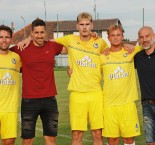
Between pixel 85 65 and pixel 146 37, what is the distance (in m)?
1.16

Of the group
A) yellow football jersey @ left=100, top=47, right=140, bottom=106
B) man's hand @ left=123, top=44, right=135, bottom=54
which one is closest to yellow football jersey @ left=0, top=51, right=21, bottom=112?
yellow football jersey @ left=100, top=47, right=140, bottom=106

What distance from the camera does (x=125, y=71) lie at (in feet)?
21.7

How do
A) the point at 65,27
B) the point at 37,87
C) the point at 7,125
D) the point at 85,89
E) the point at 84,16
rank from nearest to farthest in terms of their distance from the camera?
the point at 7,125
the point at 37,87
the point at 85,89
the point at 84,16
the point at 65,27

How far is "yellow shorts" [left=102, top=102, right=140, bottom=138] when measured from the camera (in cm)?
655

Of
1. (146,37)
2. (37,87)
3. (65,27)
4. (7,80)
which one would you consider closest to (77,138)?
(37,87)

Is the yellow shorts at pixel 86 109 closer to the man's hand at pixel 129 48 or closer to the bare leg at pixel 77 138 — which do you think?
the bare leg at pixel 77 138

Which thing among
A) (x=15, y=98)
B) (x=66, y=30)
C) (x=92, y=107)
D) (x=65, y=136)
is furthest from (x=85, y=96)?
(x=66, y=30)

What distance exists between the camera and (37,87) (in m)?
6.52

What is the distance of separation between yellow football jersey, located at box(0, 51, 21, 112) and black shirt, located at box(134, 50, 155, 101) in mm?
2105

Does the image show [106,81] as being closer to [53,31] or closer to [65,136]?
[65,136]

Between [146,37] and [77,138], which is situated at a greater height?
[146,37]

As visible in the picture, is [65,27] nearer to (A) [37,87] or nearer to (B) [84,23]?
(B) [84,23]

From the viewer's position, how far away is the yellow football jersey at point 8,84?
6.24 metres

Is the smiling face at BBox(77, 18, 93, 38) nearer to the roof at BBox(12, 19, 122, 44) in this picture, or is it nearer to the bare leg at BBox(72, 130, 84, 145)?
the bare leg at BBox(72, 130, 84, 145)
